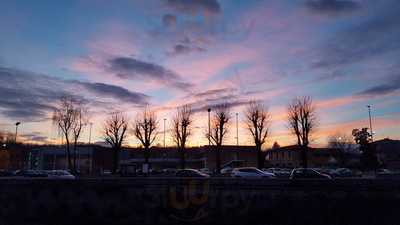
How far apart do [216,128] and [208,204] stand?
47.8m

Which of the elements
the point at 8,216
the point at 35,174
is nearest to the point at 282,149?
the point at 35,174

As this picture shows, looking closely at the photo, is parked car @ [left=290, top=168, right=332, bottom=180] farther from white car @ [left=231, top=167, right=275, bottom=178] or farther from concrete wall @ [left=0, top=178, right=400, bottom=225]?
concrete wall @ [left=0, top=178, right=400, bottom=225]

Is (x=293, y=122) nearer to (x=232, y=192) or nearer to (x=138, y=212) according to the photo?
(x=232, y=192)

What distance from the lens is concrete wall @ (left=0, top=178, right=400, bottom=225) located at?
25.1m

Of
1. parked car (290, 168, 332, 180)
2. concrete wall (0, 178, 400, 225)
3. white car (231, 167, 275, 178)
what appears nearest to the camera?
concrete wall (0, 178, 400, 225)

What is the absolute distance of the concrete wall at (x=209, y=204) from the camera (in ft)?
82.4

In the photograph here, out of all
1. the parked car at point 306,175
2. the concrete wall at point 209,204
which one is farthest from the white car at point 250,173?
the concrete wall at point 209,204

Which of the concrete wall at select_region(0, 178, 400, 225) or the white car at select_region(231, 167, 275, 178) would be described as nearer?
the concrete wall at select_region(0, 178, 400, 225)

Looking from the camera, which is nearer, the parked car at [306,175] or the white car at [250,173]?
the parked car at [306,175]

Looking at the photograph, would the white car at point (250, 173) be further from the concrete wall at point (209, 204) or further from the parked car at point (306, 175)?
the concrete wall at point (209, 204)

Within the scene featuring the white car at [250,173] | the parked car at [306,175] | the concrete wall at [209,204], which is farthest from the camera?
the white car at [250,173]

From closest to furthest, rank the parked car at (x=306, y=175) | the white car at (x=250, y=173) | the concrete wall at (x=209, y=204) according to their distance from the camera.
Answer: the concrete wall at (x=209, y=204) < the parked car at (x=306, y=175) < the white car at (x=250, y=173)

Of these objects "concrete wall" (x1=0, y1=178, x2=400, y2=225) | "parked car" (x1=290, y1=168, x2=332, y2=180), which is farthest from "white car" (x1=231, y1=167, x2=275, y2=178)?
"concrete wall" (x1=0, y1=178, x2=400, y2=225)

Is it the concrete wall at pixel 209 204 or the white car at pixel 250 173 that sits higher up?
the white car at pixel 250 173
